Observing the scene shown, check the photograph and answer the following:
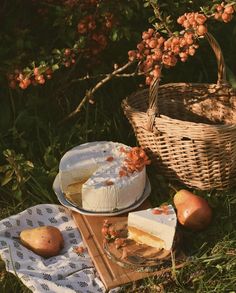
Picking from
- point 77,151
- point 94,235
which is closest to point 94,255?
point 94,235

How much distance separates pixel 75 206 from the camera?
116 inches

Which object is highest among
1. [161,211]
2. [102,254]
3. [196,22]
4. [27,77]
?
[196,22]

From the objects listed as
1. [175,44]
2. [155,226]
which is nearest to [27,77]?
[175,44]

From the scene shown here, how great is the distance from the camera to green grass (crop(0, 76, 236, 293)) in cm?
267

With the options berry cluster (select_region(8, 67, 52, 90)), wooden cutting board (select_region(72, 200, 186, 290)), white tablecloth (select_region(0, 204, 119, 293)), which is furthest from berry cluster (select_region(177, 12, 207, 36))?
white tablecloth (select_region(0, 204, 119, 293))

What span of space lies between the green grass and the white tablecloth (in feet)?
0.26

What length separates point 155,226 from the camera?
8.80 ft

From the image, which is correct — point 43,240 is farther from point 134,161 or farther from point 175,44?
point 175,44

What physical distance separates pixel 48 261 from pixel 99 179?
43 cm

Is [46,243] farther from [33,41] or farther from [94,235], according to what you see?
[33,41]

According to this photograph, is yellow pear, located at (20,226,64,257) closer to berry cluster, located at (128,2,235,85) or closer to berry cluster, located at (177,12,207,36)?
berry cluster, located at (128,2,235,85)

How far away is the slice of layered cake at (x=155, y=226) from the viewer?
2.66m

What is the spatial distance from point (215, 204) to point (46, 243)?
834 millimetres

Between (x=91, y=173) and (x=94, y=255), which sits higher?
(x=91, y=173)
